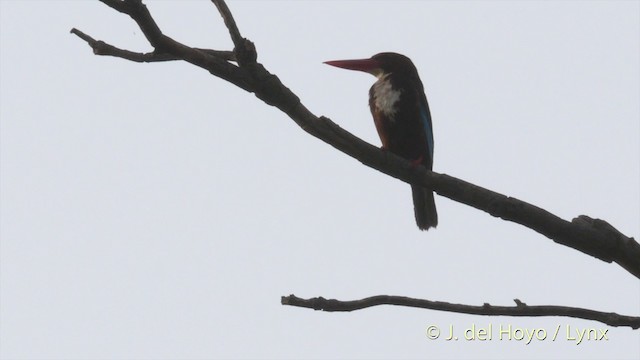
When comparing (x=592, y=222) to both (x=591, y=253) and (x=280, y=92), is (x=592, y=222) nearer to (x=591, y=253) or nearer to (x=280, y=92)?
(x=591, y=253)

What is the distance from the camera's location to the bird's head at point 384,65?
541 cm

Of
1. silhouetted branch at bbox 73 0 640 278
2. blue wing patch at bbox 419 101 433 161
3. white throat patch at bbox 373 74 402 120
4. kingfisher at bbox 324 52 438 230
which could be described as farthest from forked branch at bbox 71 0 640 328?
blue wing patch at bbox 419 101 433 161

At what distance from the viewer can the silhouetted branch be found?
233 centimetres

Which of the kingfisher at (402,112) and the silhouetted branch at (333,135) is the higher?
the kingfisher at (402,112)

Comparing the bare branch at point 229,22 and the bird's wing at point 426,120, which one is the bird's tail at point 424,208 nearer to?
the bird's wing at point 426,120

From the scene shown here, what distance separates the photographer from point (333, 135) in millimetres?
2504

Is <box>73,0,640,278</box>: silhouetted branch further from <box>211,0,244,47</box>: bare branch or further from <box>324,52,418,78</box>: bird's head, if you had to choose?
<box>324,52,418,78</box>: bird's head

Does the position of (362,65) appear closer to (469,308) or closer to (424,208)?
(424,208)

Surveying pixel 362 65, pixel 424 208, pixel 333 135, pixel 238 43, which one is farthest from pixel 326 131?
pixel 424 208

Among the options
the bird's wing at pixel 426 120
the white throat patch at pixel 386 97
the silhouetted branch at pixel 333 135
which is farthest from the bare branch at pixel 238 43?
the bird's wing at pixel 426 120

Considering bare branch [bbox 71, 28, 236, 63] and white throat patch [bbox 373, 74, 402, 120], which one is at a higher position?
white throat patch [bbox 373, 74, 402, 120]

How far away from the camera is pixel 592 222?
240 centimetres

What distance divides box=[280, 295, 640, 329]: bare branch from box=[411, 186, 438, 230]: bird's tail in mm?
3218

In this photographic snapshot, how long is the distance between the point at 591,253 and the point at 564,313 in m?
0.23
